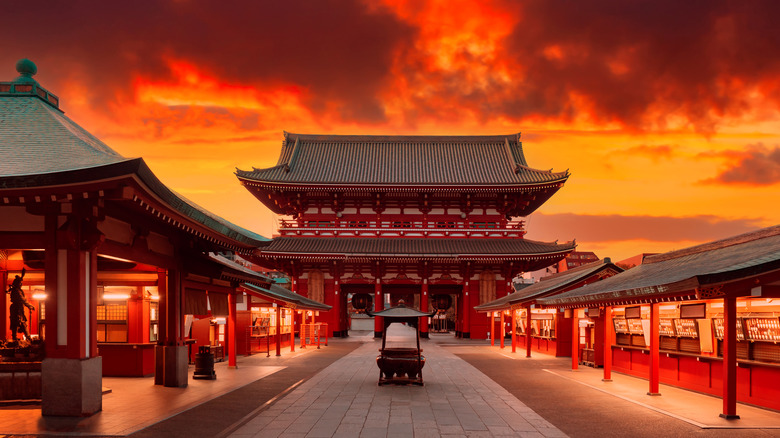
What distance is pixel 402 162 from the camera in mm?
47656

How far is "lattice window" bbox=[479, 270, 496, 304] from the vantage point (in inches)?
1686

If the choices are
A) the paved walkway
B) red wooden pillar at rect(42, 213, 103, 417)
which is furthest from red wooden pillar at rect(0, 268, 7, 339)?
red wooden pillar at rect(42, 213, 103, 417)

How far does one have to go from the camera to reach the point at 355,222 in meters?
44.6

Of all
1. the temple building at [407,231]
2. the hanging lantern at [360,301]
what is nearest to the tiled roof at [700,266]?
the temple building at [407,231]

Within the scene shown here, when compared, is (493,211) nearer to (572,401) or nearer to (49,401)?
(572,401)

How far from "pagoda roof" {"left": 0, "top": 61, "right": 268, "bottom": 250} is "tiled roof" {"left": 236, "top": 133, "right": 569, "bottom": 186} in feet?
91.5

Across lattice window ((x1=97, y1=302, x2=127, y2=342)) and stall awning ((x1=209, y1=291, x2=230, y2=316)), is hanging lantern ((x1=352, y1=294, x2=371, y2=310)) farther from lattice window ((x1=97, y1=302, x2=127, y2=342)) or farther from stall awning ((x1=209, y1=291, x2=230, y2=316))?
lattice window ((x1=97, y1=302, x2=127, y2=342))

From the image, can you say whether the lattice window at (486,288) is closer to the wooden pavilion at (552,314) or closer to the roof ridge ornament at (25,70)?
the wooden pavilion at (552,314)

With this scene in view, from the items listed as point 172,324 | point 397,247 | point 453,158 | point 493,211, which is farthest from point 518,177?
point 172,324

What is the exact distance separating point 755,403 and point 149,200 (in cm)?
1302

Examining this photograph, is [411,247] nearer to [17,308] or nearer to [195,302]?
[195,302]

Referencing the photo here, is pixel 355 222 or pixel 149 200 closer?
pixel 149 200

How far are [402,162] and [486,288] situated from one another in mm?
11915

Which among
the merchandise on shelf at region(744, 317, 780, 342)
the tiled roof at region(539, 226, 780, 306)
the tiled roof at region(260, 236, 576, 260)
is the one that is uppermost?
the tiled roof at region(260, 236, 576, 260)
